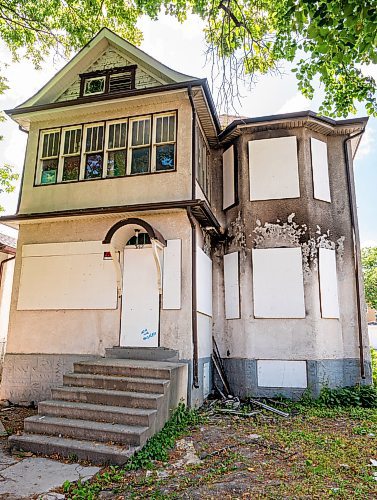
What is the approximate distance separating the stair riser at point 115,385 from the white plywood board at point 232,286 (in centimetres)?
394

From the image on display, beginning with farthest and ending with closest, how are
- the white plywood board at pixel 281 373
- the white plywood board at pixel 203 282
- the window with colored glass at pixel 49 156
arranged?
the window with colored glass at pixel 49 156
the white plywood board at pixel 281 373
the white plywood board at pixel 203 282

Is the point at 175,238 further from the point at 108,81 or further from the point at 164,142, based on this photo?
the point at 108,81

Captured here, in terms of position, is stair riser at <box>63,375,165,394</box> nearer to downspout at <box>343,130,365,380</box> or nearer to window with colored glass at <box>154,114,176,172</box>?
window with colored glass at <box>154,114,176,172</box>

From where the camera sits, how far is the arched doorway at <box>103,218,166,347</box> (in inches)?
316

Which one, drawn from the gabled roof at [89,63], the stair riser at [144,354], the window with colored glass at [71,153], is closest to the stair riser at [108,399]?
the stair riser at [144,354]

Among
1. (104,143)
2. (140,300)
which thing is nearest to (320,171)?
(104,143)

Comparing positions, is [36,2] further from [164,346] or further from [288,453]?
[288,453]

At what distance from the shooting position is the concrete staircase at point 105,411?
17.1 ft

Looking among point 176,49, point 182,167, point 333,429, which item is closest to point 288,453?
point 333,429

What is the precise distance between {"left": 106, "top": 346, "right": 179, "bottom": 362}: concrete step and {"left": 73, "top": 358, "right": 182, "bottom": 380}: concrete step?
460 mm

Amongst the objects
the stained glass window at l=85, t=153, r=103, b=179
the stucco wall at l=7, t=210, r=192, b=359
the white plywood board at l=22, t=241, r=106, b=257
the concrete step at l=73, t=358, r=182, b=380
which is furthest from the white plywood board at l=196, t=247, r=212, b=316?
the stained glass window at l=85, t=153, r=103, b=179

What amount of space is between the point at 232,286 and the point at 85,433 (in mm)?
5547

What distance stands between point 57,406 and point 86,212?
4381mm

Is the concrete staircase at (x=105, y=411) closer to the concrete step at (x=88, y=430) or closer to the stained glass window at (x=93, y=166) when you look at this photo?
the concrete step at (x=88, y=430)
